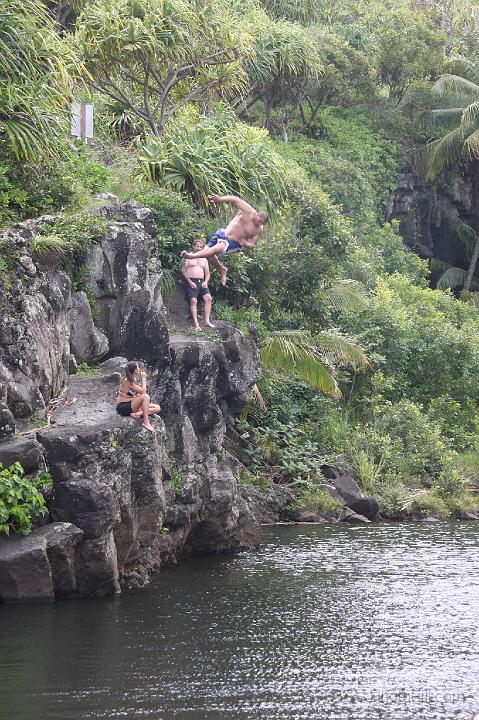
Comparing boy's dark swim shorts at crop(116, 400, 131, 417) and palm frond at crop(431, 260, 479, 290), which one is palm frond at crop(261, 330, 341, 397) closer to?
boy's dark swim shorts at crop(116, 400, 131, 417)

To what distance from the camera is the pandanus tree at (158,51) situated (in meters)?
24.7

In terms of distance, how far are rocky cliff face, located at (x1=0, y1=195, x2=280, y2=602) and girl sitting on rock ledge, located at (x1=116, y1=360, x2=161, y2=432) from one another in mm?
223

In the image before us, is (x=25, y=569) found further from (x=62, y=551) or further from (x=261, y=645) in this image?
(x=261, y=645)

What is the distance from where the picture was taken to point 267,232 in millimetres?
25703

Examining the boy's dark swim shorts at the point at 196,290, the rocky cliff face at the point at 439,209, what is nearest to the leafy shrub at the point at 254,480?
the boy's dark swim shorts at the point at 196,290

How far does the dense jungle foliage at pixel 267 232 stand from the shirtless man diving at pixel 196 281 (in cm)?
93

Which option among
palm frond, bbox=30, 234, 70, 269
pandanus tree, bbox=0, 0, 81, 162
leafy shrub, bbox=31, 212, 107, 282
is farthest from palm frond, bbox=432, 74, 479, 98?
palm frond, bbox=30, 234, 70, 269

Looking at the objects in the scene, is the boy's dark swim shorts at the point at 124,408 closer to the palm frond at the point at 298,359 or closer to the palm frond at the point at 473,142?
the palm frond at the point at 298,359

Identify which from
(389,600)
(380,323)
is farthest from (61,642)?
(380,323)

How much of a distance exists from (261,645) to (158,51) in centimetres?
1595

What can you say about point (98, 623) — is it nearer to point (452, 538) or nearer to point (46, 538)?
point (46, 538)

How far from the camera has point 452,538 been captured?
70.9ft

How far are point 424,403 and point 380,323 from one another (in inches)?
99.7

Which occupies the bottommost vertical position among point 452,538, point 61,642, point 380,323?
point 452,538
